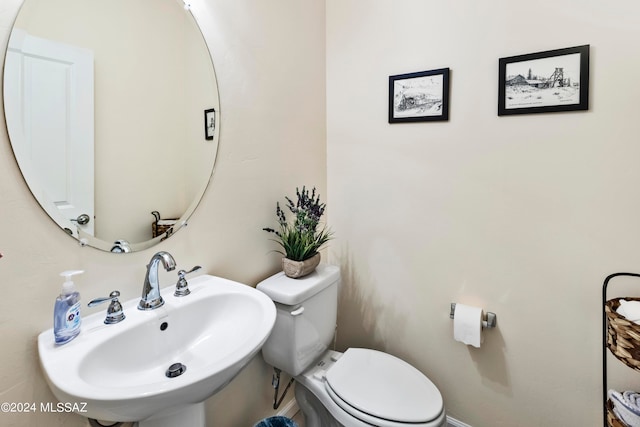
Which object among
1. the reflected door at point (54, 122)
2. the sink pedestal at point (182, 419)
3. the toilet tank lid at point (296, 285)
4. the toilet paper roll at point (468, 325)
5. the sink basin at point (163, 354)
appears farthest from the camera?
the toilet paper roll at point (468, 325)

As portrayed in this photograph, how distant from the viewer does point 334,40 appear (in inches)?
68.5

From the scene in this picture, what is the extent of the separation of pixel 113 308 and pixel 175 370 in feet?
0.80

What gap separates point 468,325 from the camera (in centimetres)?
139

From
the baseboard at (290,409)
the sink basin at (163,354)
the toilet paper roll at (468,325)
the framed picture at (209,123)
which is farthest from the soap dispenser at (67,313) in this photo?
the toilet paper roll at (468,325)

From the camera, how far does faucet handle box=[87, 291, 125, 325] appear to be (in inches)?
34.1

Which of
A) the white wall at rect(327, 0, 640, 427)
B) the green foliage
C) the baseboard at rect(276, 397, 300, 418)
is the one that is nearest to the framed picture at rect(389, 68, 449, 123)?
the white wall at rect(327, 0, 640, 427)

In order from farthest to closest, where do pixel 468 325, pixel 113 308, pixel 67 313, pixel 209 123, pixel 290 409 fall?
1. pixel 290 409
2. pixel 468 325
3. pixel 209 123
4. pixel 113 308
5. pixel 67 313

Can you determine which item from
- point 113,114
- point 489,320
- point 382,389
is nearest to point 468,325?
point 489,320

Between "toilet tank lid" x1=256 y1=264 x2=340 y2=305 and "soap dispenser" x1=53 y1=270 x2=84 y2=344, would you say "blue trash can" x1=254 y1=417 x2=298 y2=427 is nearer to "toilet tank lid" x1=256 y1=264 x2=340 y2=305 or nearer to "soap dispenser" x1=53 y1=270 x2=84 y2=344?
"toilet tank lid" x1=256 y1=264 x2=340 y2=305

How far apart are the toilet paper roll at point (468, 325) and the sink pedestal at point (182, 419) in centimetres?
107

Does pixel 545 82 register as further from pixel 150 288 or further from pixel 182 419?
pixel 182 419

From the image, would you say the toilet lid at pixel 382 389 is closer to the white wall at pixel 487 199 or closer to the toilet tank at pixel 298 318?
the toilet tank at pixel 298 318

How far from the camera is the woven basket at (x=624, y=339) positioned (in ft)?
2.95

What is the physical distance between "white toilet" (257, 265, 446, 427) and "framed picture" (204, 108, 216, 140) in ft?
2.05
